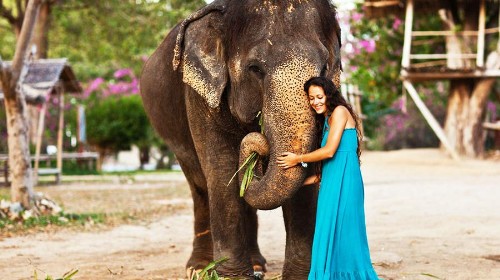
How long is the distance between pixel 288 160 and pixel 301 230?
3.25ft

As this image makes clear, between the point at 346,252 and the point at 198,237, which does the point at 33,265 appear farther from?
the point at 346,252

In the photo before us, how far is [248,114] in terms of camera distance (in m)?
4.68

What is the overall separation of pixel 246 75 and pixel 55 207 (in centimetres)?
650

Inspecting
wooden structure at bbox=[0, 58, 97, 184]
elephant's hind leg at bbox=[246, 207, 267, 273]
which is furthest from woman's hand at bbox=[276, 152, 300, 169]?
wooden structure at bbox=[0, 58, 97, 184]

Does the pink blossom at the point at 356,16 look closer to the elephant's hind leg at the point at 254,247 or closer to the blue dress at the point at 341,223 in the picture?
the elephant's hind leg at the point at 254,247

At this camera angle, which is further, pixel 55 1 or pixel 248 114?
pixel 55 1

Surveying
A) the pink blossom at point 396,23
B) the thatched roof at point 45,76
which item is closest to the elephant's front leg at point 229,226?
the thatched roof at point 45,76

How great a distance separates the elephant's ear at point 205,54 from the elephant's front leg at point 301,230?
828 millimetres

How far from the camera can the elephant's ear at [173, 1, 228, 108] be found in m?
4.91

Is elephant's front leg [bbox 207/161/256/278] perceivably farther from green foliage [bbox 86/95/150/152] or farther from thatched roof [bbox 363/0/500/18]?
green foliage [bbox 86/95/150/152]

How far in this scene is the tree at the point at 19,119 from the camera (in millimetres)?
10125

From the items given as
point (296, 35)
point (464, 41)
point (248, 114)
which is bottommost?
point (248, 114)

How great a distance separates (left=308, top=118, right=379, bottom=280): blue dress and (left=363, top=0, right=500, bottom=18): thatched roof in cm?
1768

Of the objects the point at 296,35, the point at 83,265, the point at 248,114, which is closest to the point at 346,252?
the point at 248,114
